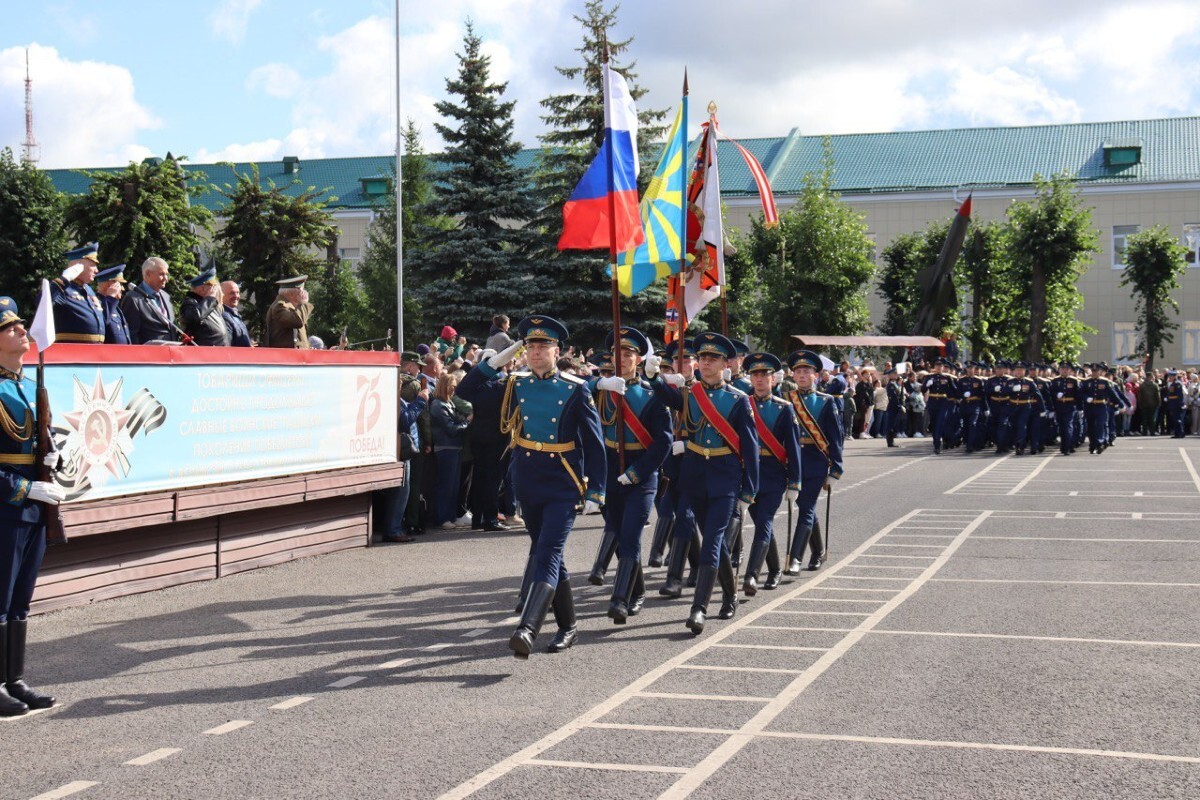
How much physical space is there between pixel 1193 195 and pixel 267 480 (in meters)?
55.1

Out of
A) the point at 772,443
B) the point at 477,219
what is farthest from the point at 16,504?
the point at 477,219

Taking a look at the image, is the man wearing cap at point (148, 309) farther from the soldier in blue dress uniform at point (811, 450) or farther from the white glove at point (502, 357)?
the soldier in blue dress uniform at point (811, 450)

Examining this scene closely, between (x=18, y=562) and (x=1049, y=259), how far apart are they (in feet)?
144

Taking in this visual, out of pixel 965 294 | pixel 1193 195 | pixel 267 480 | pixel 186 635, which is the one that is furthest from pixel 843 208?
pixel 186 635

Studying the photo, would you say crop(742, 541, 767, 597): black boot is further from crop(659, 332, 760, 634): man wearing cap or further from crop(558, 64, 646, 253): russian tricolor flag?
crop(558, 64, 646, 253): russian tricolor flag

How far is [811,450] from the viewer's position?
12.4 metres

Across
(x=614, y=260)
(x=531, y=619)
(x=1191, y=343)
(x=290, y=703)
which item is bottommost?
(x=290, y=703)

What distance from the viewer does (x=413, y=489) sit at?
49.7 ft

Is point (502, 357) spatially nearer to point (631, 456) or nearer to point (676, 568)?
point (631, 456)

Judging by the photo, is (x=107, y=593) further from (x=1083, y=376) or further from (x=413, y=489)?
(x=1083, y=376)

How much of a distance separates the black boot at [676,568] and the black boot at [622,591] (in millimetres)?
963

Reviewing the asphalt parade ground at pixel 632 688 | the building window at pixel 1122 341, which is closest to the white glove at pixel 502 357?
the asphalt parade ground at pixel 632 688

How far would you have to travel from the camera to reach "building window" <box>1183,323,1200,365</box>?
58.7 m

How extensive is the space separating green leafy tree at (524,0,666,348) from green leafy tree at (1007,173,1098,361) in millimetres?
15095
